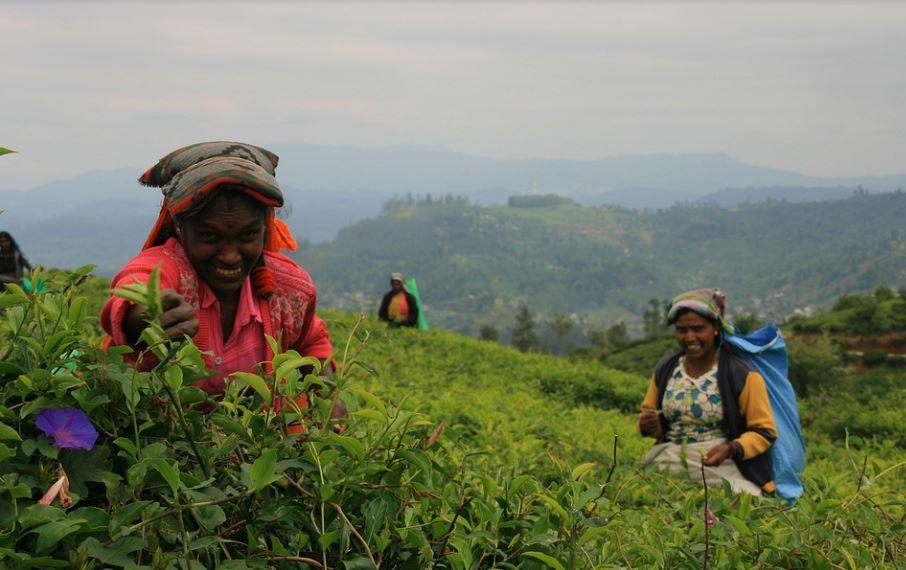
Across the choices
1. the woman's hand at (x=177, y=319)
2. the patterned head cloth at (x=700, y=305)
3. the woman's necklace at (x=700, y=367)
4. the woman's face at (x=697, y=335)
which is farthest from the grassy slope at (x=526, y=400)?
the woman's hand at (x=177, y=319)

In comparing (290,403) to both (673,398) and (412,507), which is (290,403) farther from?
(673,398)

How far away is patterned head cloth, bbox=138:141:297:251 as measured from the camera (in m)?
2.42

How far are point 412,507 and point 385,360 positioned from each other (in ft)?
30.6

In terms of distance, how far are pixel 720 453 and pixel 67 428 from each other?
4378mm

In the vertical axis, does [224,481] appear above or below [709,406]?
above

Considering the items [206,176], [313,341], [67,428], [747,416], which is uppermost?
[206,176]

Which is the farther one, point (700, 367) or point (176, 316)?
point (700, 367)

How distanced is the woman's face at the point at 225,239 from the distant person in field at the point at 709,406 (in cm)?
316

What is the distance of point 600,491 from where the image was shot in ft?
5.20

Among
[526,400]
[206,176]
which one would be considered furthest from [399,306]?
[206,176]

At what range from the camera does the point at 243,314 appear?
2732mm

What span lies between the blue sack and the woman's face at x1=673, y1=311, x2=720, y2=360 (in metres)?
0.14

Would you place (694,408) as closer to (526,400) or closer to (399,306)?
(526,400)

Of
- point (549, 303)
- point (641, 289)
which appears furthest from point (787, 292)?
point (549, 303)
